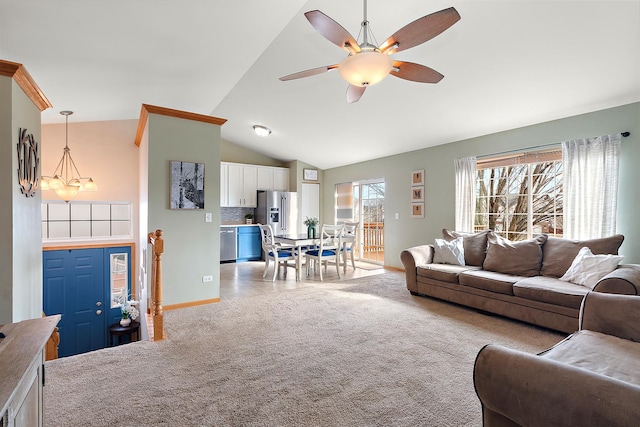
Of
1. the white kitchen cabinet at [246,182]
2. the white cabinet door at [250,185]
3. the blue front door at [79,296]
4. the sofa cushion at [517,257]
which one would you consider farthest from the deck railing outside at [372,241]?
the blue front door at [79,296]

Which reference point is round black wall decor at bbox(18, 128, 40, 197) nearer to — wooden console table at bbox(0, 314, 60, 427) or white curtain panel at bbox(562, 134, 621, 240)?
wooden console table at bbox(0, 314, 60, 427)

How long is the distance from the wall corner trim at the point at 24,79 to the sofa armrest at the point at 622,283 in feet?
15.7

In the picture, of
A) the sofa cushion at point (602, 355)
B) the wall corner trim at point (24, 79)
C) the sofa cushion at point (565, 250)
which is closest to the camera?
the sofa cushion at point (602, 355)

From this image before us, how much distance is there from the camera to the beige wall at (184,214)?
3703mm

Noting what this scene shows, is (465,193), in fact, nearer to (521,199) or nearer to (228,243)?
(521,199)

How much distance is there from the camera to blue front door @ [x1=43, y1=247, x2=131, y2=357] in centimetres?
488

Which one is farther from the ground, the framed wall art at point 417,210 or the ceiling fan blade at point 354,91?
the ceiling fan blade at point 354,91

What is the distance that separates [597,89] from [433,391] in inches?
138

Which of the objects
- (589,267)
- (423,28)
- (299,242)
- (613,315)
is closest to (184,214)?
(299,242)

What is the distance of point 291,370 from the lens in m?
2.28

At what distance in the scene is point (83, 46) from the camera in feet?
8.43

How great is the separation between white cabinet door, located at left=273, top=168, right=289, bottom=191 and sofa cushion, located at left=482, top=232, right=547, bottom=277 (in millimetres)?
5295

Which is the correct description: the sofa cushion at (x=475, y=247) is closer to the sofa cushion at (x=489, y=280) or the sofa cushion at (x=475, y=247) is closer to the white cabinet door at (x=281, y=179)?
the sofa cushion at (x=489, y=280)

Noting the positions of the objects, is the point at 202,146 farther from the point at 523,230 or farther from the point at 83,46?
the point at 523,230
